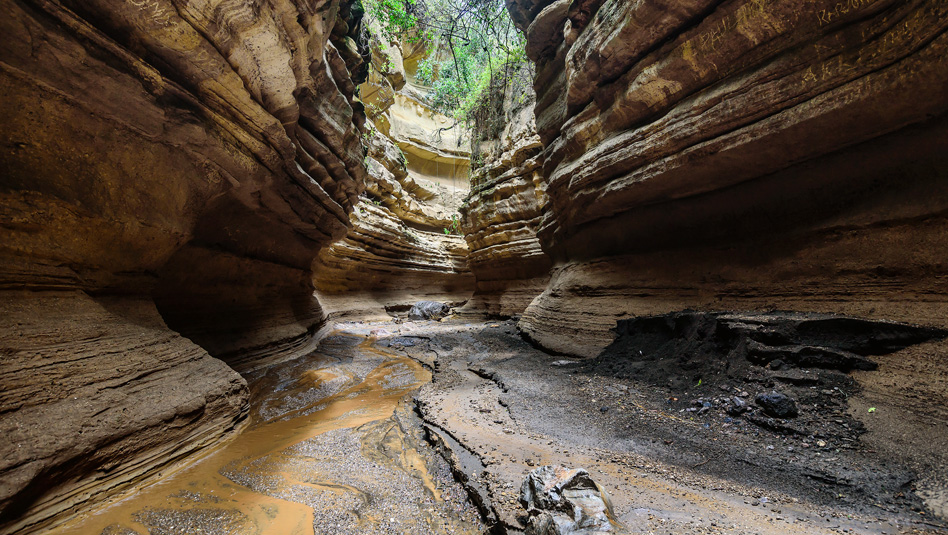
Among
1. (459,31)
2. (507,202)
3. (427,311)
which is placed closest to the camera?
(459,31)

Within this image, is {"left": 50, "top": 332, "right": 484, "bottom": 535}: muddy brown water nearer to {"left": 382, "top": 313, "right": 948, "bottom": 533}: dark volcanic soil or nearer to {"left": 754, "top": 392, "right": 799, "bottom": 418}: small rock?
{"left": 382, "top": 313, "right": 948, "bottom": 533}: dark volcanic soil

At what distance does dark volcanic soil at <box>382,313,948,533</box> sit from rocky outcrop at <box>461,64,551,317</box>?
6.62m

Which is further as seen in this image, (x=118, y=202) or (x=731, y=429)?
(x=118, y=202)

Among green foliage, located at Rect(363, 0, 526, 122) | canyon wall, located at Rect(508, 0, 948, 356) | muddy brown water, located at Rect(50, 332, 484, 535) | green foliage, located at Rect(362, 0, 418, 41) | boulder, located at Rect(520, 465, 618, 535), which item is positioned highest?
green foliage, located at Rect(363, 0, 526, 122)

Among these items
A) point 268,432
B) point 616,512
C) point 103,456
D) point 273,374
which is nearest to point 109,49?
point 103,456

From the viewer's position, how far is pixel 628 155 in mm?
4637

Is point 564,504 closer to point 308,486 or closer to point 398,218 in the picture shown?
point 308,486

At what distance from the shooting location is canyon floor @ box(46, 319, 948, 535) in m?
1.61

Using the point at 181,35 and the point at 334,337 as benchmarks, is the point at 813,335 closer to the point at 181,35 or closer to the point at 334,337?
the point at 181,35

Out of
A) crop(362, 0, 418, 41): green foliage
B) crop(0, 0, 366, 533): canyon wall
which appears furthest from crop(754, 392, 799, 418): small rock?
crop(362, 0, 418, 41): green foliage

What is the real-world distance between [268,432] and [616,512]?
2.86m

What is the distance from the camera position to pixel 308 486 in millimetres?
2076

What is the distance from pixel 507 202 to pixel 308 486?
9.70 metres

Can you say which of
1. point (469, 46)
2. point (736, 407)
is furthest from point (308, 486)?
point (469, 46)
